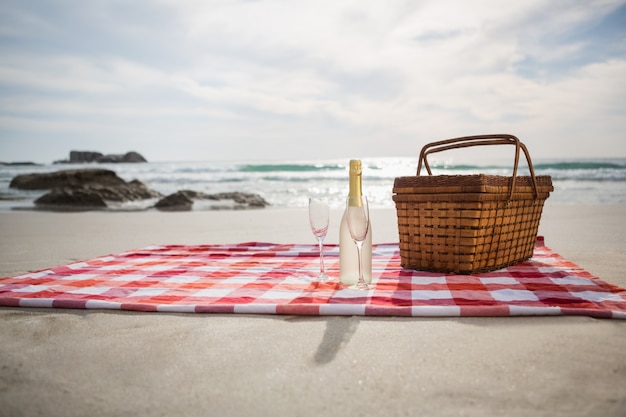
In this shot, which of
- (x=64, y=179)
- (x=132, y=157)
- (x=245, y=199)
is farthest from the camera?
(x=132, y=157)

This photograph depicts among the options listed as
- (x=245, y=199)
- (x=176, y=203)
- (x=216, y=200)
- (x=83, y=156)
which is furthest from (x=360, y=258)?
(x=83, y=156)

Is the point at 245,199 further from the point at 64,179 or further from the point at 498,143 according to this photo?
the point at 64,179

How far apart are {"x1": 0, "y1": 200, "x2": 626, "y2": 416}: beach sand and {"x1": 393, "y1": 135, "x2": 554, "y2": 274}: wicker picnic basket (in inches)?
27.6

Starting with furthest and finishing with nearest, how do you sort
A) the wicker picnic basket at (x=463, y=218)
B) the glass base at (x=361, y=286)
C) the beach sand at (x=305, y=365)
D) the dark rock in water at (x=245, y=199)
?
the dark rock in water at (x=245, y=199) → the wicker picnic basket at (x=463, y=218) → the glass base at (x=361, y=286) → the beach sand at (x=305, y=365)

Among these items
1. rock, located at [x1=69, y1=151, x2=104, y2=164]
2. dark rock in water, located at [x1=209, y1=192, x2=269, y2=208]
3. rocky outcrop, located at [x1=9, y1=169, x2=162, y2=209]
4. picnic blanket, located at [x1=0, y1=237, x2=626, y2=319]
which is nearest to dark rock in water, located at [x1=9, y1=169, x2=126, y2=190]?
rocky outcrop, located at [x1=9, y1=169, x2=162, y2=209]

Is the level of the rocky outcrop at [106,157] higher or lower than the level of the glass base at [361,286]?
higher

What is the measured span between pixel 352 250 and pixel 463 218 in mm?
578

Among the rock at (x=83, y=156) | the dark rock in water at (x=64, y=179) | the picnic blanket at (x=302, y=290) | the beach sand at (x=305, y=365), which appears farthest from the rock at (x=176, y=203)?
the rock at (x=83, y=156)

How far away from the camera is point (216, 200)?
944 cm

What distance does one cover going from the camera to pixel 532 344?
1370 mm

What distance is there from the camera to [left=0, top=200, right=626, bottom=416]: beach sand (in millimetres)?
1070

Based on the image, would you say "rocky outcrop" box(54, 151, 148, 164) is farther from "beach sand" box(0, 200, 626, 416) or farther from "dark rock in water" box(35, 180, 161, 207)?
"beach sand" box(0, 200, 626, 416)

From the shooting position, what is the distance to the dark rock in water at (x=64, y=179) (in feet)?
45.9

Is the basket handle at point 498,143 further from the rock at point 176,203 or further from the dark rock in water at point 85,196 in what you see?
the dark rock in water at point 85,196
